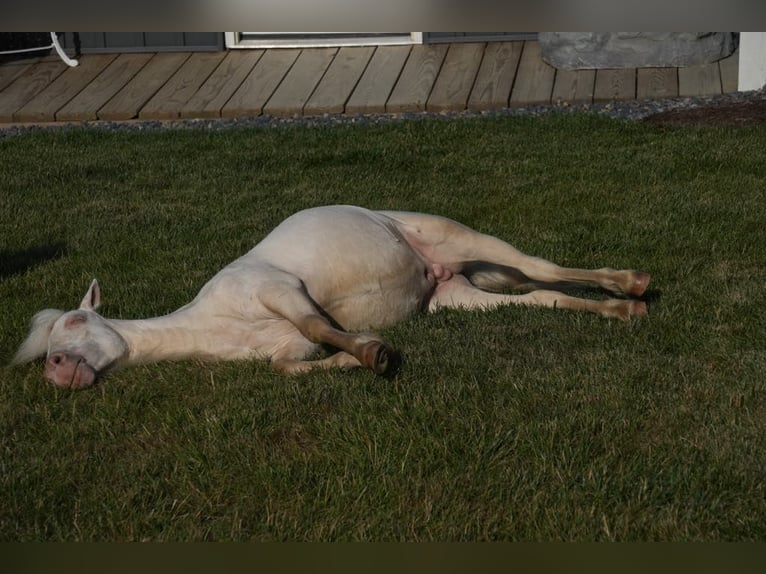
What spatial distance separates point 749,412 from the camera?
3.32m

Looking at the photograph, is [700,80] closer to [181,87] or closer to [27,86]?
[181,87]

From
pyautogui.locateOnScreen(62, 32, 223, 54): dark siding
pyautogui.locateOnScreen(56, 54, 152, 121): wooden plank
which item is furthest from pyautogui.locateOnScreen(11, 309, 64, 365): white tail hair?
pyautogui.locateOnScreen(62, 32, 223, 54): dark siding

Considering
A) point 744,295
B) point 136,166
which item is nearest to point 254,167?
point 136,166

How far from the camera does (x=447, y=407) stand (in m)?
3.47

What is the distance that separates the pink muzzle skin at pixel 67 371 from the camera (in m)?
3.96

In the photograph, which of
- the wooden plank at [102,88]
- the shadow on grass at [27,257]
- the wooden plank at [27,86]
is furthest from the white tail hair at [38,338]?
the wooden plank at [27,86]

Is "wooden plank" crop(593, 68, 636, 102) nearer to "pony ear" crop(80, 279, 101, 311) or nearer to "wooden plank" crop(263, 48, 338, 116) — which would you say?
"wooden plank" crop(263, 48, 338, 116)

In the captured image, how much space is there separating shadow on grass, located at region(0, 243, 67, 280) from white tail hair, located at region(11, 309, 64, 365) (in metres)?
1.87

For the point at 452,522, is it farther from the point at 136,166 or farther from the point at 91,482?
the point at 136,166

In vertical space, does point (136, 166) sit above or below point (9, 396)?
below

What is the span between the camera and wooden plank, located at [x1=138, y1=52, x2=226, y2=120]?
35.2 feet

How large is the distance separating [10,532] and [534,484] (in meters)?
1.47

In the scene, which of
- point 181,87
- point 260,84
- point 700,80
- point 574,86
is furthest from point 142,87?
point 700,80

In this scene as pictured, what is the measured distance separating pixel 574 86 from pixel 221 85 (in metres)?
3.88
